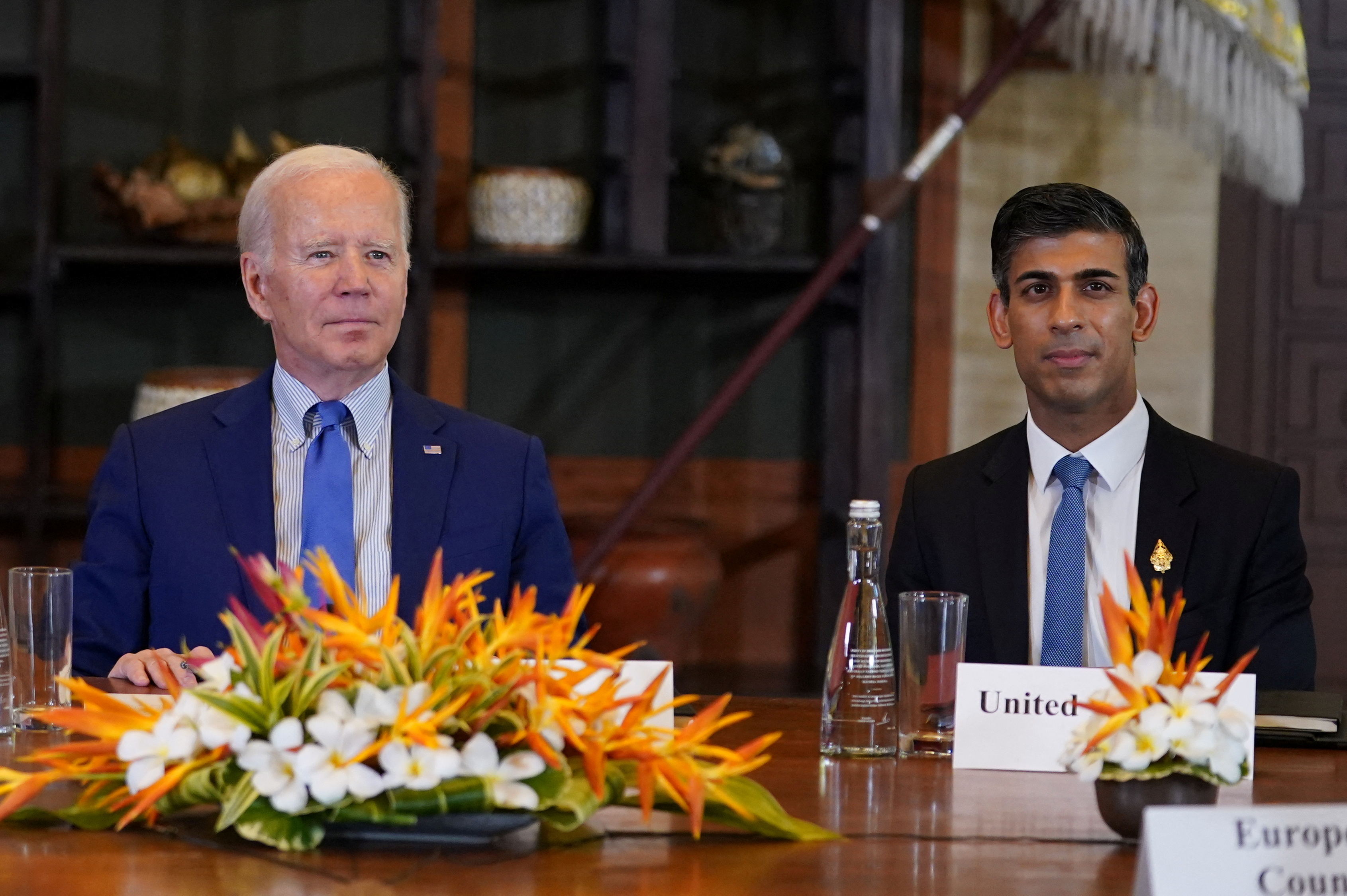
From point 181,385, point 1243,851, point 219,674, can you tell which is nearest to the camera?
point 1243,851

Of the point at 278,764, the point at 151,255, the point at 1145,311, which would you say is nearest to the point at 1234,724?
the point at 278,764

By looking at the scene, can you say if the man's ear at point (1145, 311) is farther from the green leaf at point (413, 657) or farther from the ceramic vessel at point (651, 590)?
the ceramic vessel at point (651, 590)

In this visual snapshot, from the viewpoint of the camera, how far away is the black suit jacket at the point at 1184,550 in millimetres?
1879

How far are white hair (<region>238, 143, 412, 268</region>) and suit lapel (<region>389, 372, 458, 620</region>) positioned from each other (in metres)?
0.23

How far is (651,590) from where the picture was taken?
3600 mm

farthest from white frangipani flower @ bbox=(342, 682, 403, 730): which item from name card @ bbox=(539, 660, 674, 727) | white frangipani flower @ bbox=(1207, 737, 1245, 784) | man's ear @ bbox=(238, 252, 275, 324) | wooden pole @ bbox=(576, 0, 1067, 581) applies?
wooden pole @ bbox=(576, 0, 1067, 581)

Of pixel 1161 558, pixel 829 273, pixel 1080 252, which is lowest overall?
pixel 1161 558

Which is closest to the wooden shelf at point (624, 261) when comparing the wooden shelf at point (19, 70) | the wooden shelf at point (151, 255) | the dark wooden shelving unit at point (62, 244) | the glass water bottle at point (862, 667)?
the dark wooden shelving unit at point (62, 244)

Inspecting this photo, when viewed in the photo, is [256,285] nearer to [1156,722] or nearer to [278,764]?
[278,764]

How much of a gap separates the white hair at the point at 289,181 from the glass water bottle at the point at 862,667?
0.86m

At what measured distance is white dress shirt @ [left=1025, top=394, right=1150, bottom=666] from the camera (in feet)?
6.35

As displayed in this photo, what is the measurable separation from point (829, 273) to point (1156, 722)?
2546 millimetres

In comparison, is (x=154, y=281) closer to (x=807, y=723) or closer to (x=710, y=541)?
(x=710, y=541)

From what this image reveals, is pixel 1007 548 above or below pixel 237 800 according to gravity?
above
